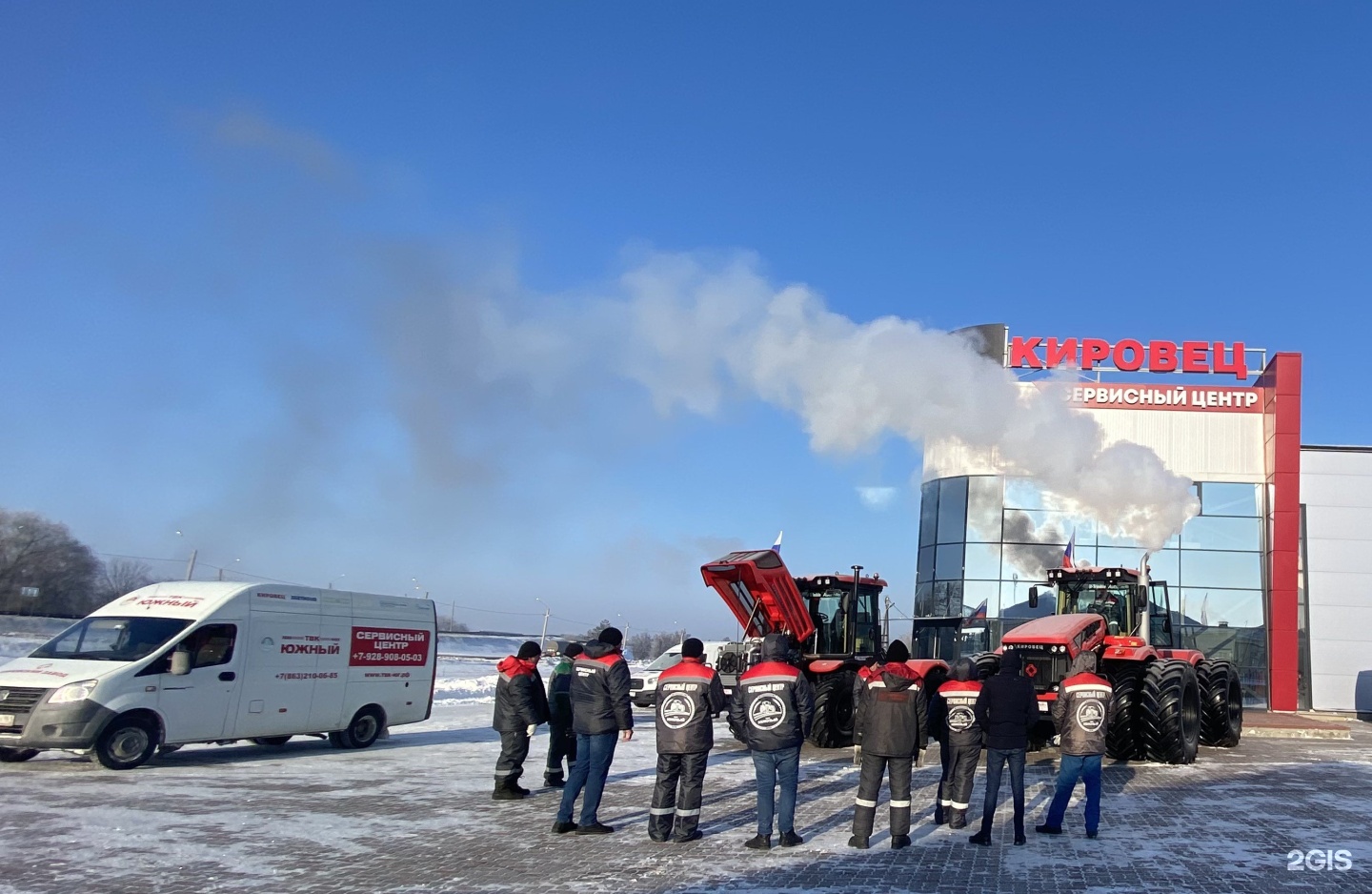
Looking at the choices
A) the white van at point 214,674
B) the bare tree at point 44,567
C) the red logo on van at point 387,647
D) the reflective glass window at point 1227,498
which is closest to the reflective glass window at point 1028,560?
the reflective glass window at point 1227,498

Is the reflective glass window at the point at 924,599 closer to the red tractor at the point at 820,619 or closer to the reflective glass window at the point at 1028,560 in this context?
the reflective glass window at the point at 1028,560

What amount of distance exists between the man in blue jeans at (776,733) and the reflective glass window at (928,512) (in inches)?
1005

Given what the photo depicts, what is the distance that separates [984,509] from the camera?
31.4 m

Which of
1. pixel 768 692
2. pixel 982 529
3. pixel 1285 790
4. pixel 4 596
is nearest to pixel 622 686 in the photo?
pixel 768 692

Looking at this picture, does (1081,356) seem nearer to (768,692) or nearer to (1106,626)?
(1106,626)

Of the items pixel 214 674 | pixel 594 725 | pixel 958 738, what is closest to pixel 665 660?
pixel 214 674

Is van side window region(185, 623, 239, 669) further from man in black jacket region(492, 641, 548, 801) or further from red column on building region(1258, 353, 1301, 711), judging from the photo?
red column on building region(1258, 353, 1301, 711)

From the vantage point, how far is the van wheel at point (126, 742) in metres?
11.3

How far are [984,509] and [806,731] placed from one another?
81.1 feet

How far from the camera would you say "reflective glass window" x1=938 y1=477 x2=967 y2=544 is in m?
31.7

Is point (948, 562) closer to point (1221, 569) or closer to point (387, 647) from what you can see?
point (1221, 569)

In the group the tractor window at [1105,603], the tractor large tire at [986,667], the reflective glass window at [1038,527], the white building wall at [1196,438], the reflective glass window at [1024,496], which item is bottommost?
the tractor large tire at [986,667]

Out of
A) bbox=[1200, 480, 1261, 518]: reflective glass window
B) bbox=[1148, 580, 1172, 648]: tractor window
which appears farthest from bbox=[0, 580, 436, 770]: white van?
bbox=[1200, 480, 1261, 518]: reflective glass window

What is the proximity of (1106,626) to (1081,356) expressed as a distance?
18590 mm
